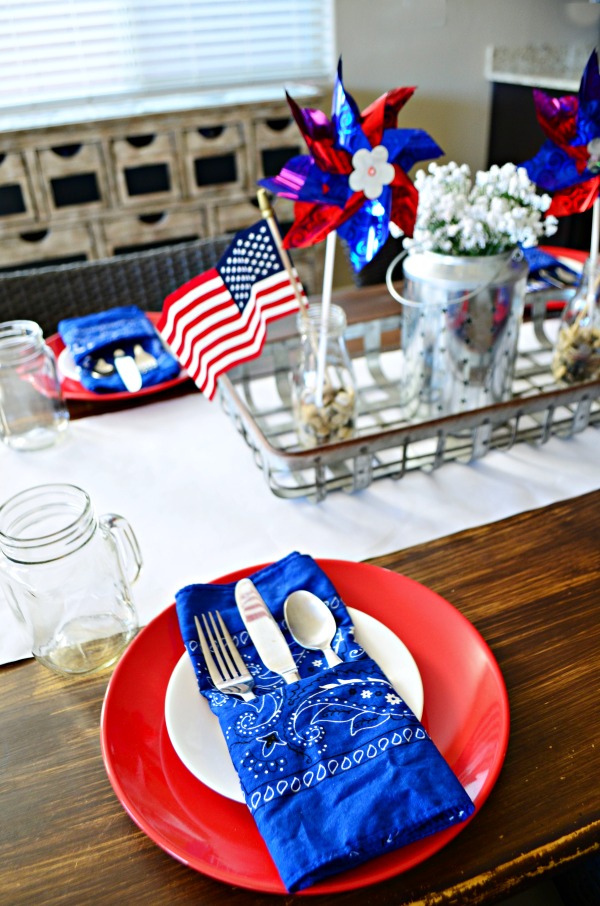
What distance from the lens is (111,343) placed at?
1157 mm

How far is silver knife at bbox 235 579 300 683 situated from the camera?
60 centimetres

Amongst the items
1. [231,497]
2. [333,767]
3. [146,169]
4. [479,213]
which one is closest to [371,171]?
[479,213]

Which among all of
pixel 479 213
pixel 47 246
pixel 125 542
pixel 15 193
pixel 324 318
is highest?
pixel 479 213

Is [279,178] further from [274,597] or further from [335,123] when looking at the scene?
[274,597]

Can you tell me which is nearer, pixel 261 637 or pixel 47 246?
pixel 261 637

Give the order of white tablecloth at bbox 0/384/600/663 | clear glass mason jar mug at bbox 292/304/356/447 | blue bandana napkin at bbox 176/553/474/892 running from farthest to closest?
clear glass mason jar mug at bbox 292/304/356/447, white tablecloth at bbox 0/384/600/663, blue bandana napkin at bbox 176/553/474/892

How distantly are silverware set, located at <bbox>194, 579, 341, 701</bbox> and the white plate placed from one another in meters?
0.02

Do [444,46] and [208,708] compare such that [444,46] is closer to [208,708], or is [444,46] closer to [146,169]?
[146,169]

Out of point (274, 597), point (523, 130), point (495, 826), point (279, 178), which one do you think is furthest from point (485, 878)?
point (523, 130)

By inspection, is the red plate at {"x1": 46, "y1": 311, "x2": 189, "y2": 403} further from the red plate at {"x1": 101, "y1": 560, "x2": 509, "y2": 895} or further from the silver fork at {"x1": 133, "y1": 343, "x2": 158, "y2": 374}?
the red plate at {"x1": 101, "y1": 560, "x2": 509, "y2": 895}

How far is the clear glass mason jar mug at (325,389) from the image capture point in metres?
0.88

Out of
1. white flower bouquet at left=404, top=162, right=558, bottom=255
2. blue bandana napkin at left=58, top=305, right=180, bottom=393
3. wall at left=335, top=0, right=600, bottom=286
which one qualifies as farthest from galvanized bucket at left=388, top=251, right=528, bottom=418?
wall at left=335, top=0, right=600, bottom=286

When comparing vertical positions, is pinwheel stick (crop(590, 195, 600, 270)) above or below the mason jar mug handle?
above

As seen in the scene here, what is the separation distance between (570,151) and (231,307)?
476mm
